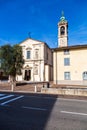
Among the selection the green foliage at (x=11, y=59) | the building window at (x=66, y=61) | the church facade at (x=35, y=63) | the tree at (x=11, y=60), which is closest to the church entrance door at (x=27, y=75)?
the church facade at (x=35, y=63)

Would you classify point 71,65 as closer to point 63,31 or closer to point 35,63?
point 35,63

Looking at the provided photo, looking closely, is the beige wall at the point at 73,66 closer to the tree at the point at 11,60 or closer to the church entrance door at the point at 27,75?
the tree at the point at 11,60

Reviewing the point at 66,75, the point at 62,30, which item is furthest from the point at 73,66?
the point at 62,30

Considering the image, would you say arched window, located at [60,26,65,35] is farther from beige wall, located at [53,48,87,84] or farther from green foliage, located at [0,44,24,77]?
green foliage, located at [0,44,24,77]

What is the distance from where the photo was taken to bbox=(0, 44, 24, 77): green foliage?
2578 cm

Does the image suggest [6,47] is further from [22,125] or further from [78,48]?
[22,125]

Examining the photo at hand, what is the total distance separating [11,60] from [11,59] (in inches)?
6.9

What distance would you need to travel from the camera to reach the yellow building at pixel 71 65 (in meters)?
26.7

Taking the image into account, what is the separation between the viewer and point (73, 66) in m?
27.4

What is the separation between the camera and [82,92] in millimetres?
14867

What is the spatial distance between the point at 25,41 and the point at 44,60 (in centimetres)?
746

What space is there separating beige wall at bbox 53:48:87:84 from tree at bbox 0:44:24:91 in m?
6.94

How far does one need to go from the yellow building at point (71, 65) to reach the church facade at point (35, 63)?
33.2 ft

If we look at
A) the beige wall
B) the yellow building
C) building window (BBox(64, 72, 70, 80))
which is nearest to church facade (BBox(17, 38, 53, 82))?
the beige wall
